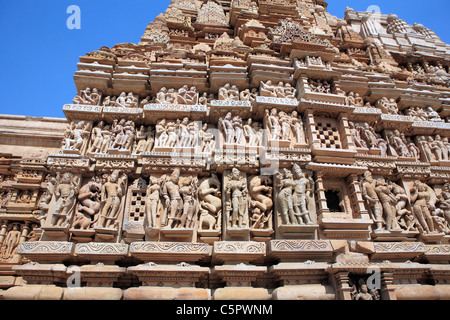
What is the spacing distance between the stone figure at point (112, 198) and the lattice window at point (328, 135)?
4.46 meters

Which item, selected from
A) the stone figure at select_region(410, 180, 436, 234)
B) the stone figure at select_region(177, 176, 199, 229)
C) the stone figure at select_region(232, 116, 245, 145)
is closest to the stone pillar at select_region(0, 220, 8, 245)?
the stone figure at select_region(177, 176, 199, 229)

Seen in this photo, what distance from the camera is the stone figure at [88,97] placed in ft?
23.4

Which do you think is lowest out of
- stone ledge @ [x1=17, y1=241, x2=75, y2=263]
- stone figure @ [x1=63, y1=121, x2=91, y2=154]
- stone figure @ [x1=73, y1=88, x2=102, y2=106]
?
stone ledge @ [x1=17, y1=241, x2=75, y2=263]

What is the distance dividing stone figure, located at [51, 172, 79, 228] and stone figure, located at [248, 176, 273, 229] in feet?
11.6

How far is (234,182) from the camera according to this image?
6.07 metres

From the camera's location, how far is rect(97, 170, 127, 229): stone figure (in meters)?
5.76

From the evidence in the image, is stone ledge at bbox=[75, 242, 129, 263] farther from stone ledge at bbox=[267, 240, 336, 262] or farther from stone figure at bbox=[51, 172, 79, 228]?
stone ledge at bbox=[267, 240, 336, 262]

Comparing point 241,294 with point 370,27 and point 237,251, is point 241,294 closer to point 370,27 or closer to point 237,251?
point 237,251

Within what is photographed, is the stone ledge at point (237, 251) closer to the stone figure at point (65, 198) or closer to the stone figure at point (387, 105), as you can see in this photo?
the stone figure at point (65, 198)

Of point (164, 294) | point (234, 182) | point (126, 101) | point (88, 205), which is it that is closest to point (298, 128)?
point (234, 182)

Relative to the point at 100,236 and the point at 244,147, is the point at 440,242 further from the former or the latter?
the point at 100,236

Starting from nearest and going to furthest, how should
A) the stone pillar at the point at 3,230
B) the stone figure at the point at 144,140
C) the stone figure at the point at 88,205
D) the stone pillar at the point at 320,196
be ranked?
the stone figure at the point at 88,205, the stone pillar at the point at 320,196, the stone figure at the point at 144,140, the stone pillar at the point at 3,230

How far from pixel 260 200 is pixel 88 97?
470 cm

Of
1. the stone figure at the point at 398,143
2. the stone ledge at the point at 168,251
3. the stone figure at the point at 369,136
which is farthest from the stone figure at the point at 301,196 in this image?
Result: the stone figure at the point at 398,143
